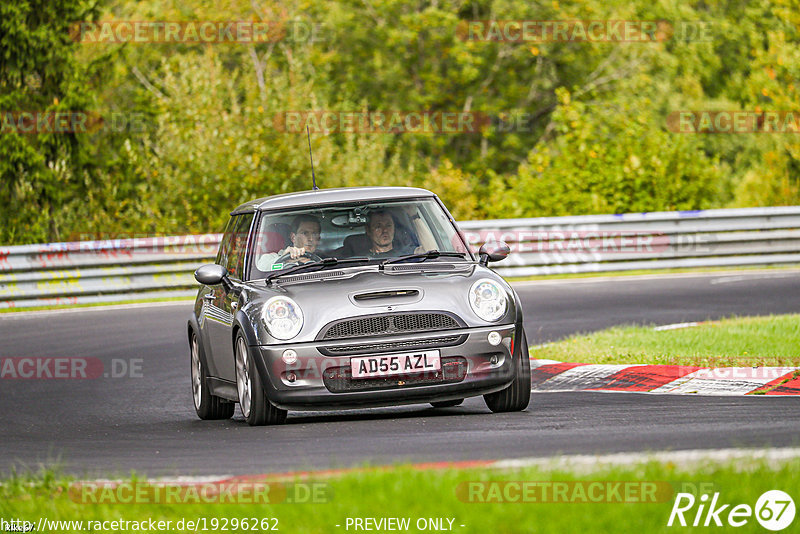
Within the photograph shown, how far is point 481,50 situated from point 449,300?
34397mm

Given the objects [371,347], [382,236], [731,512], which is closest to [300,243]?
[382,236]

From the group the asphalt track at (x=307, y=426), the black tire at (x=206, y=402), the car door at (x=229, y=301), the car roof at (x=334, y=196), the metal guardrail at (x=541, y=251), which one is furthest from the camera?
the metal guardrail at (x=541, y=251)

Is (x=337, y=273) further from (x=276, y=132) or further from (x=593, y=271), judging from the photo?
(x=276, y=132)

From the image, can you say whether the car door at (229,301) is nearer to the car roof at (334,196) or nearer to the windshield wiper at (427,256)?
the car roof at (334,196)

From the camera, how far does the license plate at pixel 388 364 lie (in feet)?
27.5

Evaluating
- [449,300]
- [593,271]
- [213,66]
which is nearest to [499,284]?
[449,300]

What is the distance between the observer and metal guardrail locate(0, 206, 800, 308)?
67.7ft

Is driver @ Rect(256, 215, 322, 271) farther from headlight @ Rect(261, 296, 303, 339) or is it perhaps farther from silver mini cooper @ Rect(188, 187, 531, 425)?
headlight @ Rect(261, 296, 303, 339)

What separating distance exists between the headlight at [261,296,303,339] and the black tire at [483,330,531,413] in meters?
1.44

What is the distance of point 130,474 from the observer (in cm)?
646

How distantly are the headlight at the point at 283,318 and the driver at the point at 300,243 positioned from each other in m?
0.87

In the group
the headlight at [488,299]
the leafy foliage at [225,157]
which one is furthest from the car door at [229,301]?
the leafy foliage at [225,157]

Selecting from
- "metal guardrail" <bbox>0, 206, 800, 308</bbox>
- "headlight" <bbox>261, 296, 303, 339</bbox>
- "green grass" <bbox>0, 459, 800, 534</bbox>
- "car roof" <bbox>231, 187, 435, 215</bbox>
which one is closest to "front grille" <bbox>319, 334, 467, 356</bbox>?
"headlight" <bbox>261, 296, 303, 339</bbox>

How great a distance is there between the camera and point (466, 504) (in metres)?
5.10
